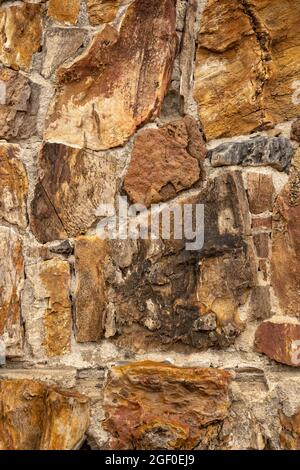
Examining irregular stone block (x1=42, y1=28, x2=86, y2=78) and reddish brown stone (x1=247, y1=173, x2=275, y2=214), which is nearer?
reddish brown stone (x1=247, y1=173, x2=275, y2=214)

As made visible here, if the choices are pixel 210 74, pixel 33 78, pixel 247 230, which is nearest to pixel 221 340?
pixel 247 230

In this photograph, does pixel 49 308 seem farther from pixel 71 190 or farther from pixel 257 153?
pixel 257 153

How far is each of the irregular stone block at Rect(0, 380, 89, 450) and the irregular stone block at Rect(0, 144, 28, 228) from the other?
375mm

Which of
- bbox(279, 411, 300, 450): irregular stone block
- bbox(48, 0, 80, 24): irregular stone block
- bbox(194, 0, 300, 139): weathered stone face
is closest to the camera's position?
bbox(279, 411, 300, 450): irregular stone block

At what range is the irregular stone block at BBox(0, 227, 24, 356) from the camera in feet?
4.18

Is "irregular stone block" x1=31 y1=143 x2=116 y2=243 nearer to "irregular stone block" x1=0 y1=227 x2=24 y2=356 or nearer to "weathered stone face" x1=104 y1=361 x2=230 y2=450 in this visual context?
"irregular stone block" x1=0 y1=227 x2=24 y2=356

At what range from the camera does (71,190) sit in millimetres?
1289

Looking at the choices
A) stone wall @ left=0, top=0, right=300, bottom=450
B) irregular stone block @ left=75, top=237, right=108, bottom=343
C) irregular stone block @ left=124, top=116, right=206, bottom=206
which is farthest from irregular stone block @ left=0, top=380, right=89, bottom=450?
irregular stone block @ left=124, top=116, right=206, bottom=206

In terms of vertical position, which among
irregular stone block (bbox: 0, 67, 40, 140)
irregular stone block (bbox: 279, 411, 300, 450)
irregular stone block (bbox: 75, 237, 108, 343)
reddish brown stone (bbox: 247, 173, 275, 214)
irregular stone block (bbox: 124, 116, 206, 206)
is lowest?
irregular stone block (bbox: 279, 411, 300, 450)

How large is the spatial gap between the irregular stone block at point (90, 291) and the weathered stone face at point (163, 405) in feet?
0.36

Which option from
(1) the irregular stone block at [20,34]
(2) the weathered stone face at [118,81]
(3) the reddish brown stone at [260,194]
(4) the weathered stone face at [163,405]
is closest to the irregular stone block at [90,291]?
(4) the weathered stone face at [163,405]

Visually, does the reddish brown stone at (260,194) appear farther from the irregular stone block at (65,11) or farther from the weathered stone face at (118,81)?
the irregular stone block at (65,11)

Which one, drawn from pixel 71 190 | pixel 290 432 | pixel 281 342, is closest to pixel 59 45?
pixel 71 190

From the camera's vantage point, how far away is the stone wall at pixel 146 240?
118 cm
